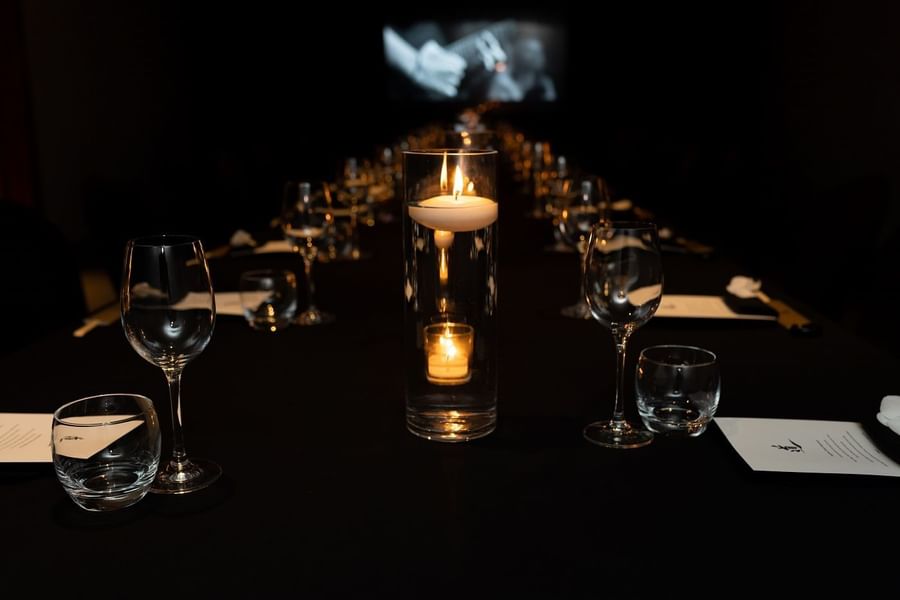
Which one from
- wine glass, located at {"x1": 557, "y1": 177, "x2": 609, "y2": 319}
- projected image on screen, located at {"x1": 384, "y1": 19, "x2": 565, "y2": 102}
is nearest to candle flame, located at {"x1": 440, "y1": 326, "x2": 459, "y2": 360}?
wine glass, located at {"x1": 557, "y1": 177, "x2": 609, "y2": 319}

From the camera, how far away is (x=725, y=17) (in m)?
9.12

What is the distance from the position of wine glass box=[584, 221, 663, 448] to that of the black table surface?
0.05m


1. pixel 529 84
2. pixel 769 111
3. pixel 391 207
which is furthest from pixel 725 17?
pixel 391 207

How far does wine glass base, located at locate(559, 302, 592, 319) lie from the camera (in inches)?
62.6

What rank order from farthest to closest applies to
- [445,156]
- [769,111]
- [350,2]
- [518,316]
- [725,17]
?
[350,2] → [725,17] → [769,111] → [518,316] → [445,156]

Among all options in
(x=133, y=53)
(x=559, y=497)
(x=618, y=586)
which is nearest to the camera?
(x=618, y=586)

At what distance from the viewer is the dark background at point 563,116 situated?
2730 mm

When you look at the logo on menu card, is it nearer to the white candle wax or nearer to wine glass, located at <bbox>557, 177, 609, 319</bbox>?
the white candle wax

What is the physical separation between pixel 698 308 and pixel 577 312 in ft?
0.67

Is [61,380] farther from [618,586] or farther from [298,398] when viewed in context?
[618,586]

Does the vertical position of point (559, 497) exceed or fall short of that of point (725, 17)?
it falls short

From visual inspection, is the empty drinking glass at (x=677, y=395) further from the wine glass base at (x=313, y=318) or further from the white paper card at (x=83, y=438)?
the wine glass base at (x=313, y=318)

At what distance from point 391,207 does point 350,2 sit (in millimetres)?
7895

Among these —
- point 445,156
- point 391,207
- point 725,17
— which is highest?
point 725,17
